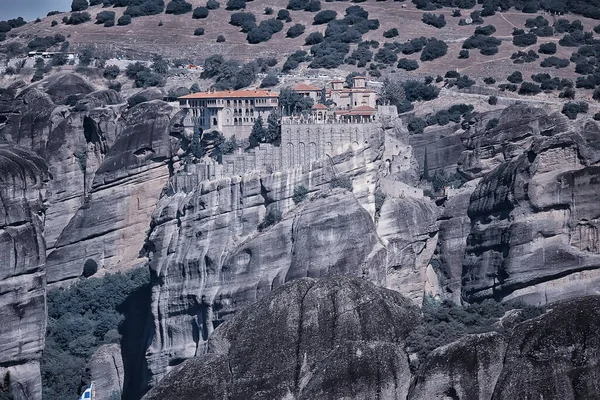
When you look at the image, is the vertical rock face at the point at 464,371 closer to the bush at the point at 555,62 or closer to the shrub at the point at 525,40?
the bush at the point at 555,62

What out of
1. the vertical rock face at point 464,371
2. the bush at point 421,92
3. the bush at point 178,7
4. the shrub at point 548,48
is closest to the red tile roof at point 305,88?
the bush at point 421,92

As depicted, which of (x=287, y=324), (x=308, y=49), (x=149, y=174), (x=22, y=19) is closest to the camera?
(x=287, y=324)

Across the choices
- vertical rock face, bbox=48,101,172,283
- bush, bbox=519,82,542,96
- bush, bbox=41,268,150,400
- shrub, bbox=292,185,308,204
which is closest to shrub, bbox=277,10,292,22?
bush, bbox=519,82,542,96

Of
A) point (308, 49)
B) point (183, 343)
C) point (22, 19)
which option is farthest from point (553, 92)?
point (22, 19)

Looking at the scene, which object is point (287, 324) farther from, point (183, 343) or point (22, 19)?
point (22, 19)

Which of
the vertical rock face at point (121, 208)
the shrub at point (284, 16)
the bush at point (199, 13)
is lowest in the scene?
the vertical rock face at point (121, 208)

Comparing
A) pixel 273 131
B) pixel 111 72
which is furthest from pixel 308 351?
pixel 111 72

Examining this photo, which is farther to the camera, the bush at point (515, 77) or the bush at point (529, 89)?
the bush at point (515, 77)

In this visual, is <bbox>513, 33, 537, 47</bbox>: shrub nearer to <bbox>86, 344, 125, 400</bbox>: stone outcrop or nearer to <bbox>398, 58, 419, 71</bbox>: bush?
<bbox>398, 58, 419, 71</bbox>: bush
